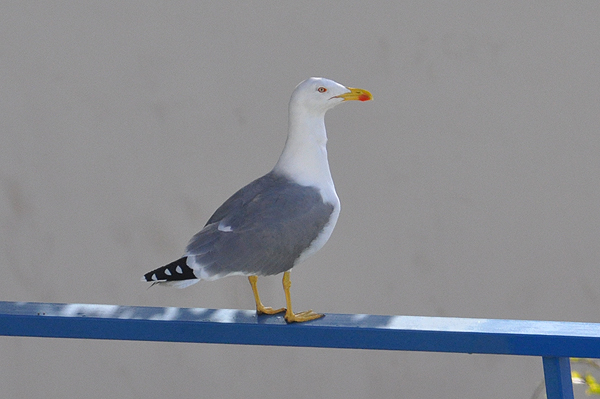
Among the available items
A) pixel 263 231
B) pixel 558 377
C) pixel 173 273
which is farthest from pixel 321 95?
pixel 558 377

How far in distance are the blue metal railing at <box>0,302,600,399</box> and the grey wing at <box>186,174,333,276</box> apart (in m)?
0.09

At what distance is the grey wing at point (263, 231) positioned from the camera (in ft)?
3.24

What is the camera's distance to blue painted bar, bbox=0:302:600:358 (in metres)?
0.95

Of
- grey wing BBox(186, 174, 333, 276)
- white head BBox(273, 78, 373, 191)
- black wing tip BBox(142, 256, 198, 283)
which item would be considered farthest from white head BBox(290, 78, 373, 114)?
black wing tip BBox(142, 256, 198, 283)

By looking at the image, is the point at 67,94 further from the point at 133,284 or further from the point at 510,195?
the point at 510,195

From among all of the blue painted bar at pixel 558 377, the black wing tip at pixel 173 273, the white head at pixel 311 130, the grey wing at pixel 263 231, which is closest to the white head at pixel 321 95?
the white head at pixel 311 130

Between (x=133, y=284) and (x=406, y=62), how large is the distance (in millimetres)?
939

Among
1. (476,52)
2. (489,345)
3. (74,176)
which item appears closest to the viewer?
(489,345)

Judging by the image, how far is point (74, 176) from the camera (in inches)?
82.0

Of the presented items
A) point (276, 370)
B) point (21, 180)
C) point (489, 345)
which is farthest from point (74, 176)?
point (489, 345)

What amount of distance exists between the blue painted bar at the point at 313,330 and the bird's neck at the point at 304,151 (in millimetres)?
194

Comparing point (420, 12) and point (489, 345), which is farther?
point (420, 12)

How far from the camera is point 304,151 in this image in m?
1.05

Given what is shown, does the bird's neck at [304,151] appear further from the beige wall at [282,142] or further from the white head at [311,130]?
the beige wall at [282,142]
